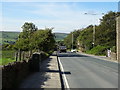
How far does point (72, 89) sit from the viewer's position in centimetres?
1257

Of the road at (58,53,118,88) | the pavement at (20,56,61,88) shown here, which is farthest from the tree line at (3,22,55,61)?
the pavement at (20,56,61,88)

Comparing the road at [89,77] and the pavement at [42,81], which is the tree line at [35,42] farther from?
the pavement at [42,81]

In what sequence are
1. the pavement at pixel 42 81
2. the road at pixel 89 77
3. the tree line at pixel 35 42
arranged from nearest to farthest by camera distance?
the pavement at pixel 42 81, the road at pixel 89 77, the tree line at pixel 35 42

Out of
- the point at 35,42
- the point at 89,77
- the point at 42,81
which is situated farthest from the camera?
the point at 35,42

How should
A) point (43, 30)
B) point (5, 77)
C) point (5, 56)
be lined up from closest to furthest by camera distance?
point (5, 77)
point (5, 56)
point (43, 30)

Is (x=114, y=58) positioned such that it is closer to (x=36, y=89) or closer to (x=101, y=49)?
(x=101, y=49)

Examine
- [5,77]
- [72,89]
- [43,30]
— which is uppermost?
[43,30]

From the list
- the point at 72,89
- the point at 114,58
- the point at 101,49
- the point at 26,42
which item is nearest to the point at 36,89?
the point at 72,89

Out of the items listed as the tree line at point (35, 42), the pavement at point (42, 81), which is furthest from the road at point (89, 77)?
the tree line at point (35, 42)

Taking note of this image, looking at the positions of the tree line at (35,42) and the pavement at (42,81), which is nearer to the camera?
the pavement at (42,81)

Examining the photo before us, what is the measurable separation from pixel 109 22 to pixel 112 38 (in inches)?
247

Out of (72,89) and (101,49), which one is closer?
(72,89)

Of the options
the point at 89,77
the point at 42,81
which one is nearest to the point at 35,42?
the point at 89,77

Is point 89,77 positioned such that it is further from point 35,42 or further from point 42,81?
point 35,42
